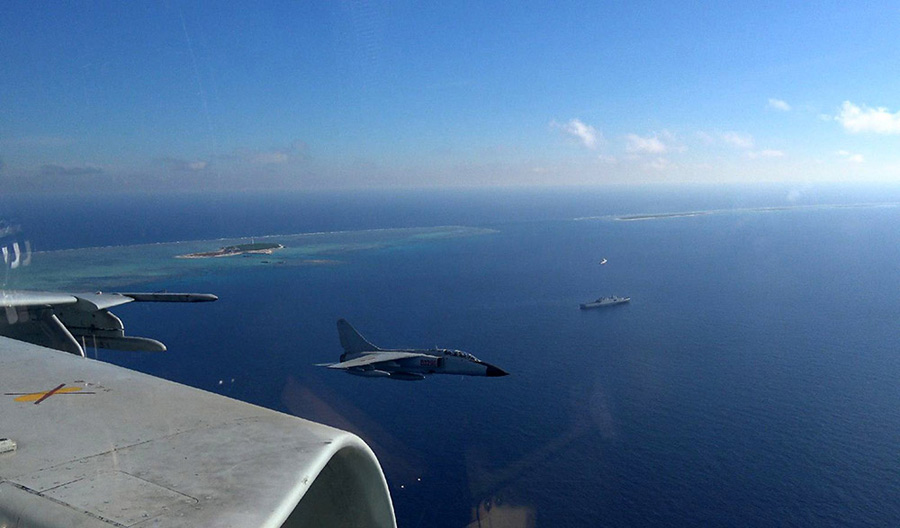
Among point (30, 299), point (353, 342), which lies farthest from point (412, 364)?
point (30, 299)

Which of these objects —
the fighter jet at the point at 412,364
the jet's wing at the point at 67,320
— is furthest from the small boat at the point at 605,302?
the jet's wing at the point at 67,320

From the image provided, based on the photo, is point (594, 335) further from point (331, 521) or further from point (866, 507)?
point (331, 521)

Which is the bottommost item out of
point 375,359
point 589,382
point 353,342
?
point 589,382

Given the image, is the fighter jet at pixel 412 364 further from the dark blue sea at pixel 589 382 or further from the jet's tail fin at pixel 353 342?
the dark blue sea at pixel 589 382

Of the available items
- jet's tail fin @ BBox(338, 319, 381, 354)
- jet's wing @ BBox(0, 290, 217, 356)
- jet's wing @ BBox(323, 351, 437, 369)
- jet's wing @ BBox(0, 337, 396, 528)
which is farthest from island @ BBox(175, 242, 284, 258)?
jet's wing @ BBox(0, 337, 396, 528)

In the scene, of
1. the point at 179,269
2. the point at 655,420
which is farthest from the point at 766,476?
the point at 179,269

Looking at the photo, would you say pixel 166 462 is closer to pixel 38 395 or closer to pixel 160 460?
pixel 160 460
